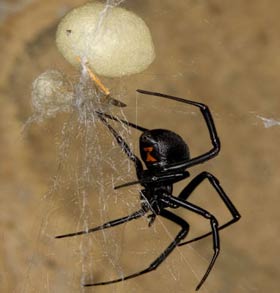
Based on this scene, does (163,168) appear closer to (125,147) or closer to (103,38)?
(125,147)

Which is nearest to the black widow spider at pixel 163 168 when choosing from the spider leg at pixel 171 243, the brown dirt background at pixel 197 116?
the spider leg at pixel 171 243

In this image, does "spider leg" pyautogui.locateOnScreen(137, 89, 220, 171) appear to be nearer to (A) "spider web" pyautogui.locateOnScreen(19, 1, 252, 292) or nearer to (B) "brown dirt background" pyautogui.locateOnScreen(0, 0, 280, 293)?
(A) "spider web" pyautogui.locateOnScreen(19, 1, 252, 292)

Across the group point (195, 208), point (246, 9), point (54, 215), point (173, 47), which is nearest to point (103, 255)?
point (54, 215)

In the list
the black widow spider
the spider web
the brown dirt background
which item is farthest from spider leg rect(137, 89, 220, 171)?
the brown dirt background

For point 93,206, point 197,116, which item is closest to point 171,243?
point 93,206

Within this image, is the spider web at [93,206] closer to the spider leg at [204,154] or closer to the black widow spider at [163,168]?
the black widow spider at [163,168]

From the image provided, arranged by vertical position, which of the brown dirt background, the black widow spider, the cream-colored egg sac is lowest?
the brown dirt background
